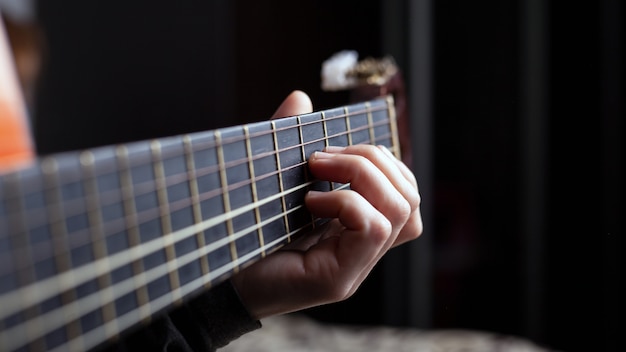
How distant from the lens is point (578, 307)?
59.2 inches

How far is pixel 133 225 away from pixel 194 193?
0.16ft

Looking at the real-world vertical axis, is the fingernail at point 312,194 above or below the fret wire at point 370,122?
below

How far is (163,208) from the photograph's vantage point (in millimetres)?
374

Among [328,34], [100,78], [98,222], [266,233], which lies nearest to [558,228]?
[328,34]

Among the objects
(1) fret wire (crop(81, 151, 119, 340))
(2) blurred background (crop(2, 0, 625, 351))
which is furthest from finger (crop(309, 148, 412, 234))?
(2) blurred background (crop(2, 0, 625, 351))

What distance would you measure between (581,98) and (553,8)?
20 cm

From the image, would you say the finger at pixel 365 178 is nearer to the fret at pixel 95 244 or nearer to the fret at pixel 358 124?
the fret at pixel 358 124

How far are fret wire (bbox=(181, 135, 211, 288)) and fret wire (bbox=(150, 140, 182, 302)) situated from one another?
0.02 metres

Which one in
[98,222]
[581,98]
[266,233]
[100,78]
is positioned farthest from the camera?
[100,78]

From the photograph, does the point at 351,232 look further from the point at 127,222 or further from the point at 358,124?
the point at 127,222

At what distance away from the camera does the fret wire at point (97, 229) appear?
33 cm

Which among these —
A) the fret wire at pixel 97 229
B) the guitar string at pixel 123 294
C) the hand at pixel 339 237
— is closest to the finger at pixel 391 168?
the hand at pixel 339 237

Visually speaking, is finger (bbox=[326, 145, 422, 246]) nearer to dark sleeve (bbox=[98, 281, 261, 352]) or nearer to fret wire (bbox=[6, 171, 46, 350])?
dark sleeve (bbox=[98, 281, 261, 352])

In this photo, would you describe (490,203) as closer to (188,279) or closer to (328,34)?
(328,34)
